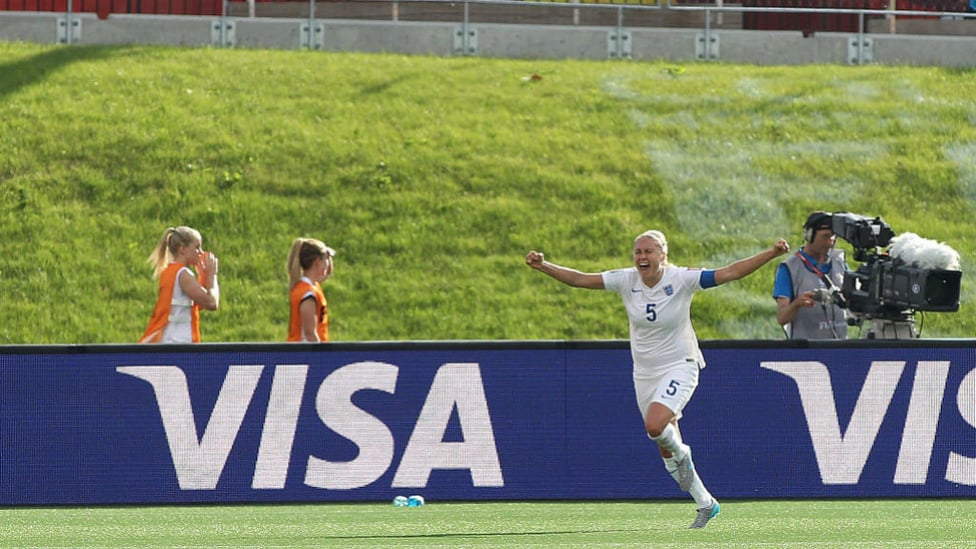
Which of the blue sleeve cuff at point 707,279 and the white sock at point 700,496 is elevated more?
the blue sleeve cuff at point 707,279

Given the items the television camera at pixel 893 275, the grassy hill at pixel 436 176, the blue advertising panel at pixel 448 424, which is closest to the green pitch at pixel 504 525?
the blue advertising panel at pixel 448 424

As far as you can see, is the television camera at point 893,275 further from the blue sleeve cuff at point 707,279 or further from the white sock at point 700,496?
the white sock at point 700,496

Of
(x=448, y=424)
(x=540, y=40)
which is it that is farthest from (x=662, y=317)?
(x=540, y=40)

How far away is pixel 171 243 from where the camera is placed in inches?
478

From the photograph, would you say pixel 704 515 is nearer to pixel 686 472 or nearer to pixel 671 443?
pixel 686 472

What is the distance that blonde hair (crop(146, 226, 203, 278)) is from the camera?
1206 cm

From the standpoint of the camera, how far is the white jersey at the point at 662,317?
33.2 feet

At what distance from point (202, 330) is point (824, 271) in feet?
25.5

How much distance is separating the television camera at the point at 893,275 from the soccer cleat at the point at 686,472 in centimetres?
220

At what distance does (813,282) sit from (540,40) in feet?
46.9

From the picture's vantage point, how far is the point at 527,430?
39.1 feet

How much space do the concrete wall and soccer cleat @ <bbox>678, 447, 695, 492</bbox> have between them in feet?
53.9

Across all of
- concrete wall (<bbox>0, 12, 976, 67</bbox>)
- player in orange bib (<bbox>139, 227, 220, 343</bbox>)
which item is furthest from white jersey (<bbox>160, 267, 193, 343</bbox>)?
concrete wall (<bbox>0, 12, 976, 67</bbox>)

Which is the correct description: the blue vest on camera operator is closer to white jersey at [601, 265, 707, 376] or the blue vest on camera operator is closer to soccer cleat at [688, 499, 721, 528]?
white jersey at [601, 265, 707, 376]
